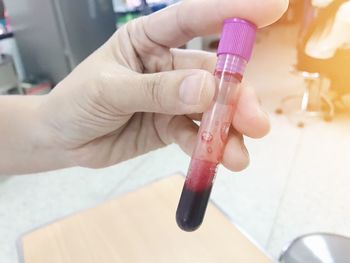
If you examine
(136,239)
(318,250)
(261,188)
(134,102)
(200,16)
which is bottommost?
(261,188)

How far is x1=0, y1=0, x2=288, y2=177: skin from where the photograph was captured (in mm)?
531

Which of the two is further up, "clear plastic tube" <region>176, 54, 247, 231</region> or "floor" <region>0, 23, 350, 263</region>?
"clear plastic tube" <region>176, 54, 247, 231</region>

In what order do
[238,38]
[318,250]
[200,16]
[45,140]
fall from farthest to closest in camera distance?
[318,250] < [45,140] < [200,16] < [238,38]

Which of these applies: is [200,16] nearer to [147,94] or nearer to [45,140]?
[147,94]

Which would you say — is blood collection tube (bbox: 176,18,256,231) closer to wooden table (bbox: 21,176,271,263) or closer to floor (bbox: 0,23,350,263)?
wooden table (bbox: 21,176,271,263)

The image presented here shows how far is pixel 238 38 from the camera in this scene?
473 mm

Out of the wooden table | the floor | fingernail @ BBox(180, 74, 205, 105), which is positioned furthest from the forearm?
the floor

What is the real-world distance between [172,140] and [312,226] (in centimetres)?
86

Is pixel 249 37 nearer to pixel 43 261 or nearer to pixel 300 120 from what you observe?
pixel 43 261

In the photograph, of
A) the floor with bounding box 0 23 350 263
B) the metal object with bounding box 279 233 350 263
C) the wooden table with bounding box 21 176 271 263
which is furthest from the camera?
the floor with bounding box 0 23 350 263

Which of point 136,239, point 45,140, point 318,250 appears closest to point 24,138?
point 45,140

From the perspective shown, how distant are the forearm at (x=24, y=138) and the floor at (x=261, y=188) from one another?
0.65 meters

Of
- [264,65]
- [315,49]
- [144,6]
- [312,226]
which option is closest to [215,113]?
[312,226]

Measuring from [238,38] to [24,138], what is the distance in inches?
21.7
